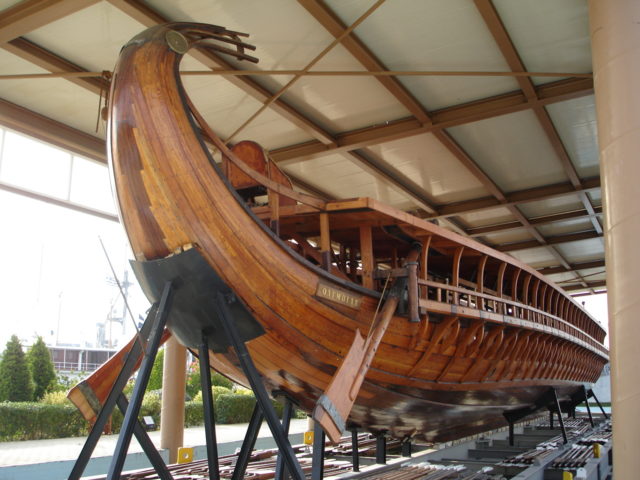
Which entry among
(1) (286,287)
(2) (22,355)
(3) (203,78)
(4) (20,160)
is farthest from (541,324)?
(2) (22,355)

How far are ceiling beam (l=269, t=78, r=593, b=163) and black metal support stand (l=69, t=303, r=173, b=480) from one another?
5750mm

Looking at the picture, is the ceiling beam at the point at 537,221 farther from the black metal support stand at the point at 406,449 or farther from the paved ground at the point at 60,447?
the black metal support stand at the point at 406,449

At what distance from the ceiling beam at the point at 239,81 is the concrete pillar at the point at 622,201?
11.5 ft

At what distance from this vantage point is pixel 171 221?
11.2 ft

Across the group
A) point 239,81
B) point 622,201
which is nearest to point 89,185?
point 239,81

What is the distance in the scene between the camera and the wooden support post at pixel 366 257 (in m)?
4.54

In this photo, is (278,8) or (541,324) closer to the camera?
(278,8)

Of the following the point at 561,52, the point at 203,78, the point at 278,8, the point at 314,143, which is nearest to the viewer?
the point at 278,8

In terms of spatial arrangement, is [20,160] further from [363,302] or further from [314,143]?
[363,302]

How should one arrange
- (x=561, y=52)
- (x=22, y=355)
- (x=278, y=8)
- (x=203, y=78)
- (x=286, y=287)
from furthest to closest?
(x=22, y=355) < (x=203, y=78) < (x=561, y=52) < (x=278, y=8) < (x=286, y=287)

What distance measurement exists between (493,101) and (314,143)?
9.12 feet

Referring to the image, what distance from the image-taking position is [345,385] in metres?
3.29

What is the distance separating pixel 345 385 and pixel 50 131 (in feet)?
21.3

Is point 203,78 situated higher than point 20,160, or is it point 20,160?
point 203,78
